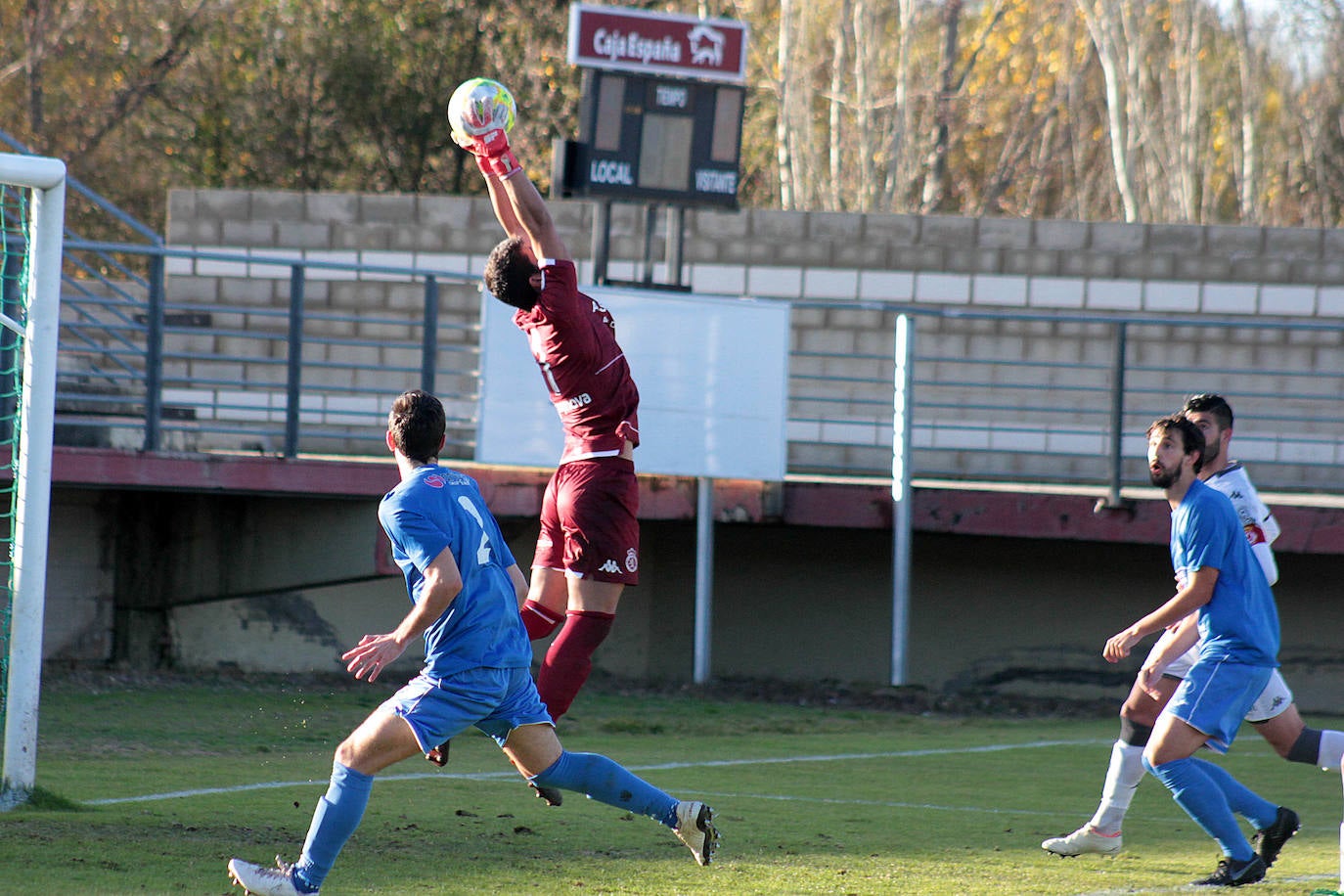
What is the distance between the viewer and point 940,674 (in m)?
14.1

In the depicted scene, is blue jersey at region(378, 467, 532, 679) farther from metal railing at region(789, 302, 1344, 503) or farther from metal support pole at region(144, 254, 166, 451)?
metal railing at region(789, 302, 1344, 503)

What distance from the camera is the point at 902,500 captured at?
13.2 meters

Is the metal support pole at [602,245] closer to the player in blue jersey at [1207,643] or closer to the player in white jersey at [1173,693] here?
the player in white jersey at [1173,693]

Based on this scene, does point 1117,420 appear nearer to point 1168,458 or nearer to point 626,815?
point 626,815

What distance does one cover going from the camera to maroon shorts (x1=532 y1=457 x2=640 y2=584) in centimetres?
684

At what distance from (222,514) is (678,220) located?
4293 mm

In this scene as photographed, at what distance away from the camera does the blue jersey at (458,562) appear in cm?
504

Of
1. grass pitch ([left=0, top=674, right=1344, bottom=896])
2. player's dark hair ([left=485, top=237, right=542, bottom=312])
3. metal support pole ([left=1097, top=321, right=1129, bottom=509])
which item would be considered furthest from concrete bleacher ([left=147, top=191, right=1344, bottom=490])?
player's dark hair ([left=485, top=237, right=542, bottom=312])

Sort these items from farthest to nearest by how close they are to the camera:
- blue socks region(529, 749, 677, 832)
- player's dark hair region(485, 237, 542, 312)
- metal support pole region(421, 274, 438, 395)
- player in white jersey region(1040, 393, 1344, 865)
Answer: metal support pole region(421, 274, 438, 395), player's dark hair region(485, 237, 542, 312), player in white jersey region(1040, 393, 1344, 865), blue socks region(529, 749, 677, 832)

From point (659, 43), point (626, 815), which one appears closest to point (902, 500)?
point (659, 43)

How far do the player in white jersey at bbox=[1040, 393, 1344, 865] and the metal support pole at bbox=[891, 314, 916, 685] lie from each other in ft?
19.7

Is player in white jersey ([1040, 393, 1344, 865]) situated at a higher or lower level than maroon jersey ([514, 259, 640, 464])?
lower

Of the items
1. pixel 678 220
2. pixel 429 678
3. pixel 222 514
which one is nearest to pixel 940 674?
pixel 678 220

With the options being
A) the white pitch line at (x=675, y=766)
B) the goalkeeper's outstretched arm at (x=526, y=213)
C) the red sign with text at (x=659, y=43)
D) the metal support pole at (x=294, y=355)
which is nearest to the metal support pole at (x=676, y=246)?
the red sign with text at (x=659, y=43)
